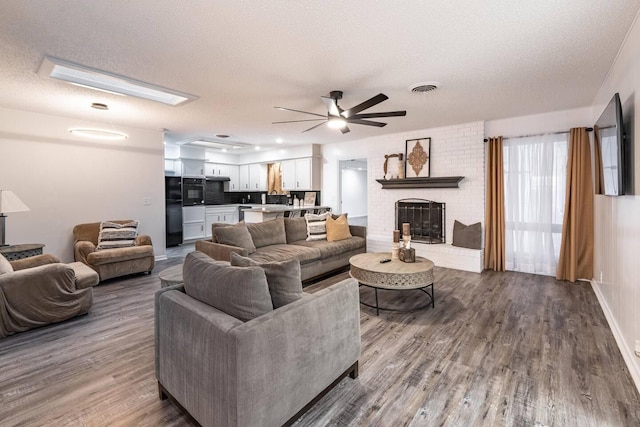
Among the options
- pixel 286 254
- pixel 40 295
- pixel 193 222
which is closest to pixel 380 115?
pixel 286 254

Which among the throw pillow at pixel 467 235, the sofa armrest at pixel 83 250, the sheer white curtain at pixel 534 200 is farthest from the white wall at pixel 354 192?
the sofa armrest at pixel 83 250

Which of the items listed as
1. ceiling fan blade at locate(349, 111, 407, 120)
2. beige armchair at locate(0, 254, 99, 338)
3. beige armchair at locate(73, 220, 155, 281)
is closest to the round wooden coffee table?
ceiling fan blade at locate(349, 111, 407, 120)

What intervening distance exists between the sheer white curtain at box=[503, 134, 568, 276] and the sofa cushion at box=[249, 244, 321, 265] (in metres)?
3.31

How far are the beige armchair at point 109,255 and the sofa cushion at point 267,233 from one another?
175 cm

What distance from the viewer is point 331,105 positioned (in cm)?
321

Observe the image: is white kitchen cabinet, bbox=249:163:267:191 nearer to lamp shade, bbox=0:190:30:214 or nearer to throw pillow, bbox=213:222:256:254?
throw pillow, bbox=213:222:256:254

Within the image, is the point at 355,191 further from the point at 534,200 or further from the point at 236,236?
the point at 236,236

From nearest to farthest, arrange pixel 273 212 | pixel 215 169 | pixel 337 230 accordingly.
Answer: pixel 337 230 → pixel 273 212 → pixel 215 169

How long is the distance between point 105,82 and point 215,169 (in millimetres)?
5767

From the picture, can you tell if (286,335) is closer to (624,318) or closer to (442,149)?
(624,318)

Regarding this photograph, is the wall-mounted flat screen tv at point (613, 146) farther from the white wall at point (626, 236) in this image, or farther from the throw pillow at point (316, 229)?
the throw pillow at point (316, 229)

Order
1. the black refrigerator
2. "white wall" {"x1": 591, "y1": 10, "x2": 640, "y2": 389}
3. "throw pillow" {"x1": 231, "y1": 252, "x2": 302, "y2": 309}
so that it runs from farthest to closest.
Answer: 1. the black refrigerator
2. "white wall" {"x1": 591, "y1": 10, "x2": 640, "y2": 389}
3. "throw pillow" {"x1": 231, "y1": 252, "x2": 302, "y2": 309}

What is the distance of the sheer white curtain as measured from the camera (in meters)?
4.59

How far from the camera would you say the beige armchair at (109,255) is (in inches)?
170
